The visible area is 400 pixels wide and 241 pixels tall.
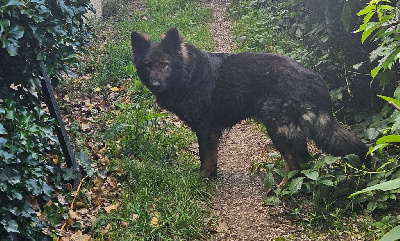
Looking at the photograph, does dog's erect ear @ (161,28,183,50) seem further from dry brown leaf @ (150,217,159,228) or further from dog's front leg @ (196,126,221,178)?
dry brown leaf @ (150,217,159,228)

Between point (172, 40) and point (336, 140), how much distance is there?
215 centimetres

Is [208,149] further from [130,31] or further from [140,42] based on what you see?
[130,31]

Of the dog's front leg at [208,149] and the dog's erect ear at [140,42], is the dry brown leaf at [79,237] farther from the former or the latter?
the dog's erect ear at [140,42]

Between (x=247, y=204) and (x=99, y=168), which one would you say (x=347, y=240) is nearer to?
(x=247, y=204)

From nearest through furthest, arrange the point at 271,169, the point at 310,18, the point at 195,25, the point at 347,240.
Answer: the point at 347,240 → the point at 271,169 → the point at 310,18 → the point at 195,25

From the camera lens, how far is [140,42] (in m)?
4.98

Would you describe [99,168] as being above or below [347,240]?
above

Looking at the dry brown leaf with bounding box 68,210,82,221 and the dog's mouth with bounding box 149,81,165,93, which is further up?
the dog's mouth with bounding box 149,81,165,93

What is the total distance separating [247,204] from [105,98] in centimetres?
298

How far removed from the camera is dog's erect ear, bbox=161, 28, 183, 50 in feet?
16.1

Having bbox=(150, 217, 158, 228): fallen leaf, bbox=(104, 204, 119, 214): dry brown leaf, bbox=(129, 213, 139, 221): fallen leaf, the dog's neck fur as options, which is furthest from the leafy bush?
the dog's neck fur

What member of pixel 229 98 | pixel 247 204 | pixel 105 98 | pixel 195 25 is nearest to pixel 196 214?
pixel 247 204

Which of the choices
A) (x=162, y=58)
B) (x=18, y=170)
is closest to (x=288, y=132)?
(x=162, y=58)

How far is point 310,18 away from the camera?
6.25 meters
